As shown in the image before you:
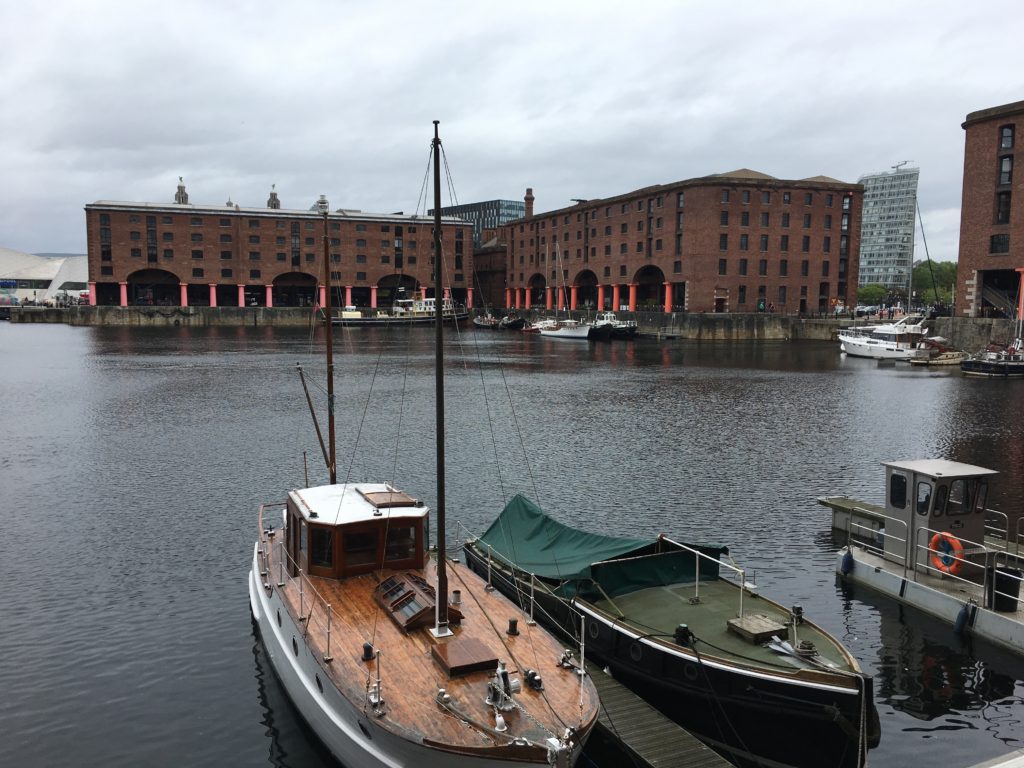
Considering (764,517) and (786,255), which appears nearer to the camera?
(764,517)

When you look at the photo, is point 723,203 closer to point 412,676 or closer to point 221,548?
point 221,548

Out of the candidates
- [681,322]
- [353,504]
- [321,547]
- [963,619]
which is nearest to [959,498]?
[963,619]

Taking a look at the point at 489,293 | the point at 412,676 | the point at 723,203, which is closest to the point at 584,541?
the point at 412,676

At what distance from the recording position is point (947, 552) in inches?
743

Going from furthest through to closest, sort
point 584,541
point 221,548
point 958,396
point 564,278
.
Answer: point 564,278 < point 958,396 < point 221,548 < point 584,541

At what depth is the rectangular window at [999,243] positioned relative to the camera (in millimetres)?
83062

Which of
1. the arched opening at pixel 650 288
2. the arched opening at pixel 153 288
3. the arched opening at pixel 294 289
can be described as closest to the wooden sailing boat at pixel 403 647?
the arched opening at pixel 650 288

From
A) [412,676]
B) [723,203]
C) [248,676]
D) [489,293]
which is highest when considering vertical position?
[723,203]

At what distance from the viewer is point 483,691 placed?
37.9 ft

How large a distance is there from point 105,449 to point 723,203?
93.2 meters

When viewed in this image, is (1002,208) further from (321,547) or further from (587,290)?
(321,547)

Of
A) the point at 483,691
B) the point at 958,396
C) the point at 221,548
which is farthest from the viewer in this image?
the point at 958,396

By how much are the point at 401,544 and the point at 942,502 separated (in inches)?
532

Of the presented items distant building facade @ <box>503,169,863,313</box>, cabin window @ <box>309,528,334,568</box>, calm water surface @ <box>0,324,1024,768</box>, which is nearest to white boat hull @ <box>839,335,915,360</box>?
distant building facade @ <box>503,169,863,313</box>
